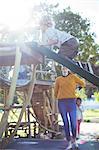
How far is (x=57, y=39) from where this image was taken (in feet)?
19.3

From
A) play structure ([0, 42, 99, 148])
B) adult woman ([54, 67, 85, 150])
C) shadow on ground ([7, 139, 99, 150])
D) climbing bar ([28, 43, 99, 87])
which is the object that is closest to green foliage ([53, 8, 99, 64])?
play structure ([0, 42, 99, 148])

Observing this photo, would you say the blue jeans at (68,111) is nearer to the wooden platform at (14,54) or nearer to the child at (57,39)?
the child at (57,39)

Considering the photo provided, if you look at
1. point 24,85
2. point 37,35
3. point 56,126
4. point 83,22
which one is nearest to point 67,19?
point 83,22

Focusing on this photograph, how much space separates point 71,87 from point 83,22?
110 ft

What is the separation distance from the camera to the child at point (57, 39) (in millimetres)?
5727

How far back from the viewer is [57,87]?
235 inches

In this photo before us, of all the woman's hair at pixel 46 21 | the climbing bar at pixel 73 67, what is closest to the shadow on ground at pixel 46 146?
the woman's hair at pixel 46 21

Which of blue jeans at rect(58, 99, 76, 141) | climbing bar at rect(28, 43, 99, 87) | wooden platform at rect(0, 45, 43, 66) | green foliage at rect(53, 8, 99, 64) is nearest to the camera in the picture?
climbing bar at rect(28, 43, 99, 87)

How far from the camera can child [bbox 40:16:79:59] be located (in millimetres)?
5727

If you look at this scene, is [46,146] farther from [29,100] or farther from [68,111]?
[68,111]

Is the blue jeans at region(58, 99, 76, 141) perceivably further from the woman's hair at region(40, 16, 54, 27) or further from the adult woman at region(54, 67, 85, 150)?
the woman's hair at region(40, 16, 54, 27)

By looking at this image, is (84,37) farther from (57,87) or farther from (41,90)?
(57,87)

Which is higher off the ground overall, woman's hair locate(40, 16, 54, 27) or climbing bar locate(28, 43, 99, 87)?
woman's hair locate(40, 16, 54, 27)

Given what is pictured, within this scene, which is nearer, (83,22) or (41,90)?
(41,90)
